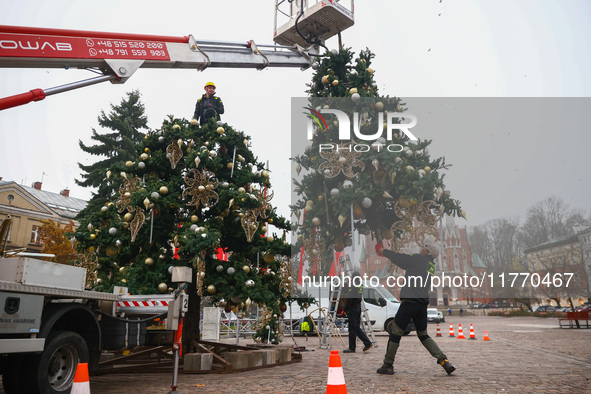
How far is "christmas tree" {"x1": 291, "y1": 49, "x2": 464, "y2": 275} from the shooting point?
33.2 ft

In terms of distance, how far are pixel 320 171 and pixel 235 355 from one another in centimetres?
459

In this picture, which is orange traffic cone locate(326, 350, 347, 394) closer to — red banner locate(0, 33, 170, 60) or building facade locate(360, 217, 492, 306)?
building facade locate(360, 217, 492, 306)

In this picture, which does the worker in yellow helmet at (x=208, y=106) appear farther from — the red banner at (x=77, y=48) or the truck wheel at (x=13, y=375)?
the truck wheel at (x=13, y=375)

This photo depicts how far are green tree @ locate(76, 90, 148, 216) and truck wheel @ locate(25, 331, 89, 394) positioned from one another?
21787 millimetres

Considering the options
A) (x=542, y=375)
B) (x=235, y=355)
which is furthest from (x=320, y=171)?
(x=542, y=375)

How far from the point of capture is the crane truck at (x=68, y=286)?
5156mm

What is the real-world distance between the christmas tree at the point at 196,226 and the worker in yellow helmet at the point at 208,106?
0.53 meters

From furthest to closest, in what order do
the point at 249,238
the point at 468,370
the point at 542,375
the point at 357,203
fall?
the point at 357,203
the point at 249,238
the point at 468,370
the point at 542,375

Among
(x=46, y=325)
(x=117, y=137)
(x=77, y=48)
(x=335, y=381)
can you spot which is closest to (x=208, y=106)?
(x=77, y=48)

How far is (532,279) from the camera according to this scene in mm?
9742

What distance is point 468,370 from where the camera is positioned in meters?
7.88

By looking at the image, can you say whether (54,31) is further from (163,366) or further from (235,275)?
(163,366)

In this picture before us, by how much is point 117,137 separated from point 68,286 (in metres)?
23.9

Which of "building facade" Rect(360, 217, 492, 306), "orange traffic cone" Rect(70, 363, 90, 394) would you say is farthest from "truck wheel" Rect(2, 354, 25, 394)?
"building facade" Rect(360, 217, 492, 306)
